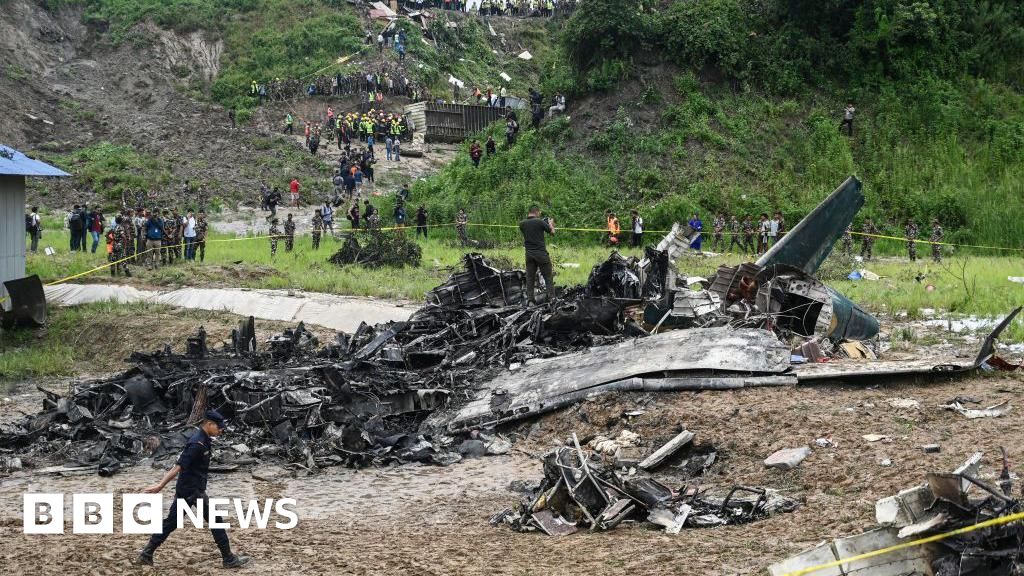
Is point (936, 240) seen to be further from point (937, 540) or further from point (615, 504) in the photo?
point (937, 540)

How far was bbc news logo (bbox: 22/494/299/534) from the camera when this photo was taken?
9.91 meters

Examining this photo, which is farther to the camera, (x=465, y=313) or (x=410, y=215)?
(x=410, y=215)

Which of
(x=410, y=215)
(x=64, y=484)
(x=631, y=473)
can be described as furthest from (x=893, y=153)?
(x=64, y=484)

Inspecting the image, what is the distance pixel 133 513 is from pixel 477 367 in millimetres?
5867

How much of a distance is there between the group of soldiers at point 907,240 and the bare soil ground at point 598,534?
52.0 feet

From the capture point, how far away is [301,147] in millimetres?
43344

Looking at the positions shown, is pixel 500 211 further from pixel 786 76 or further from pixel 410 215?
pixel 786 76

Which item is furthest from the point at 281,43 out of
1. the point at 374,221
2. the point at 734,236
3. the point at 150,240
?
the point at 734,236

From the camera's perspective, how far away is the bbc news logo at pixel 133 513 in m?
9.91

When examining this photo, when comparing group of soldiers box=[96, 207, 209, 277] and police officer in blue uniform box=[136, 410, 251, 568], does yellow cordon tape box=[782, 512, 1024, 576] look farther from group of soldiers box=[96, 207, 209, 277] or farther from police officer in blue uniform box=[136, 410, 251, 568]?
group of soldiers box=[96, 207, 209, 277]

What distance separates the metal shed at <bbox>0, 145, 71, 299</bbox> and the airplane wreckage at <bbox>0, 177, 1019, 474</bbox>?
774 centimetres

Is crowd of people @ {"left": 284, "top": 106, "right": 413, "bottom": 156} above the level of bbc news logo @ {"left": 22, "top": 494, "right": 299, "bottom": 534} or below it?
above

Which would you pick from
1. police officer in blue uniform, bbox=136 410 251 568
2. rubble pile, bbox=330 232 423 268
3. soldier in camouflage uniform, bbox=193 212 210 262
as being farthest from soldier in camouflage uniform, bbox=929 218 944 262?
police officer in blue uniform, bbox=136 410 251 568

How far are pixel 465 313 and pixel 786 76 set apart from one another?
22120 millimetres
